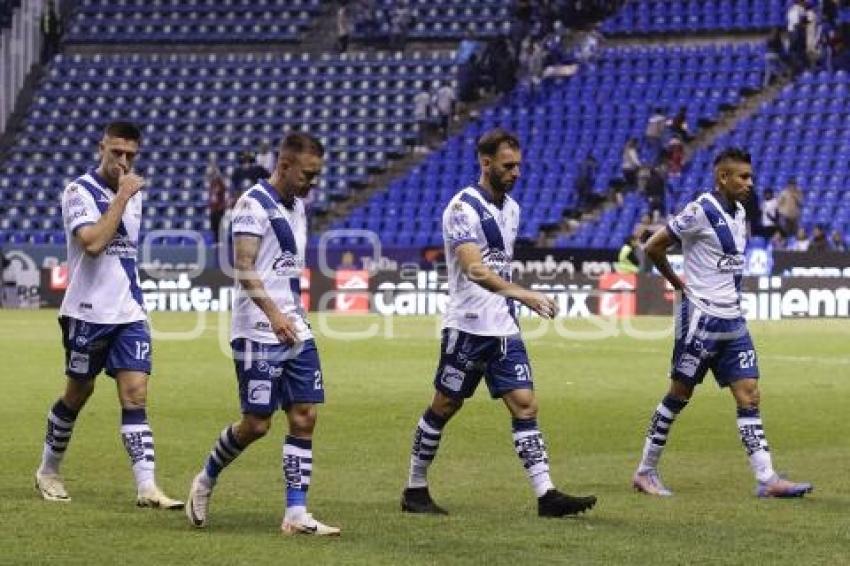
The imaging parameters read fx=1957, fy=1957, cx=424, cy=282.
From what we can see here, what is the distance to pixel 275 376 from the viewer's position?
34.0ft

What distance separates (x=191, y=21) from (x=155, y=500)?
4454cm

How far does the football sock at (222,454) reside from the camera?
10516 millimetres

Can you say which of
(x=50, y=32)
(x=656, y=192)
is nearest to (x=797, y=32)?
(x=656, y=192)

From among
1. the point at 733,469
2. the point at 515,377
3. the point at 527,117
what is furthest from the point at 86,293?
the point at 527,117

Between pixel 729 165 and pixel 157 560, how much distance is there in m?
5.01

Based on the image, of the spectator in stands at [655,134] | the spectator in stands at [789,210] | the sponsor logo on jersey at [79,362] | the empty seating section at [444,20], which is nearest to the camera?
the sponsor logo on jersey at [79,362]

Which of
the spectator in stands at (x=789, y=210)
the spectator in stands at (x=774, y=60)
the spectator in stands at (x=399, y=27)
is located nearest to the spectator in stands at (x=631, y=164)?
the spectator in stands at (x=774, y=60)

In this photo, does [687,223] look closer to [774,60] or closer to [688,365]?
[688,365]

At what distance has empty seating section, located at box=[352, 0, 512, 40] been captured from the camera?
51.2 meters

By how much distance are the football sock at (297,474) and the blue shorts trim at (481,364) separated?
141 cm

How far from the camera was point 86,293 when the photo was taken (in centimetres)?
1162

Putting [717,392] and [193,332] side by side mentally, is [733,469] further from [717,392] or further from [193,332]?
[193,332]

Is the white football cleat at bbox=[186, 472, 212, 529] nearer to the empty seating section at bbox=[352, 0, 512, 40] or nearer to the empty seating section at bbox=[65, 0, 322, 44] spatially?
the empty seating section at bbox=[352, 0, 512, 40]

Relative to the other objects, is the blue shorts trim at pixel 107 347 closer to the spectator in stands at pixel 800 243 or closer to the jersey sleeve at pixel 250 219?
the jersey sleeve at pixel 250 219
